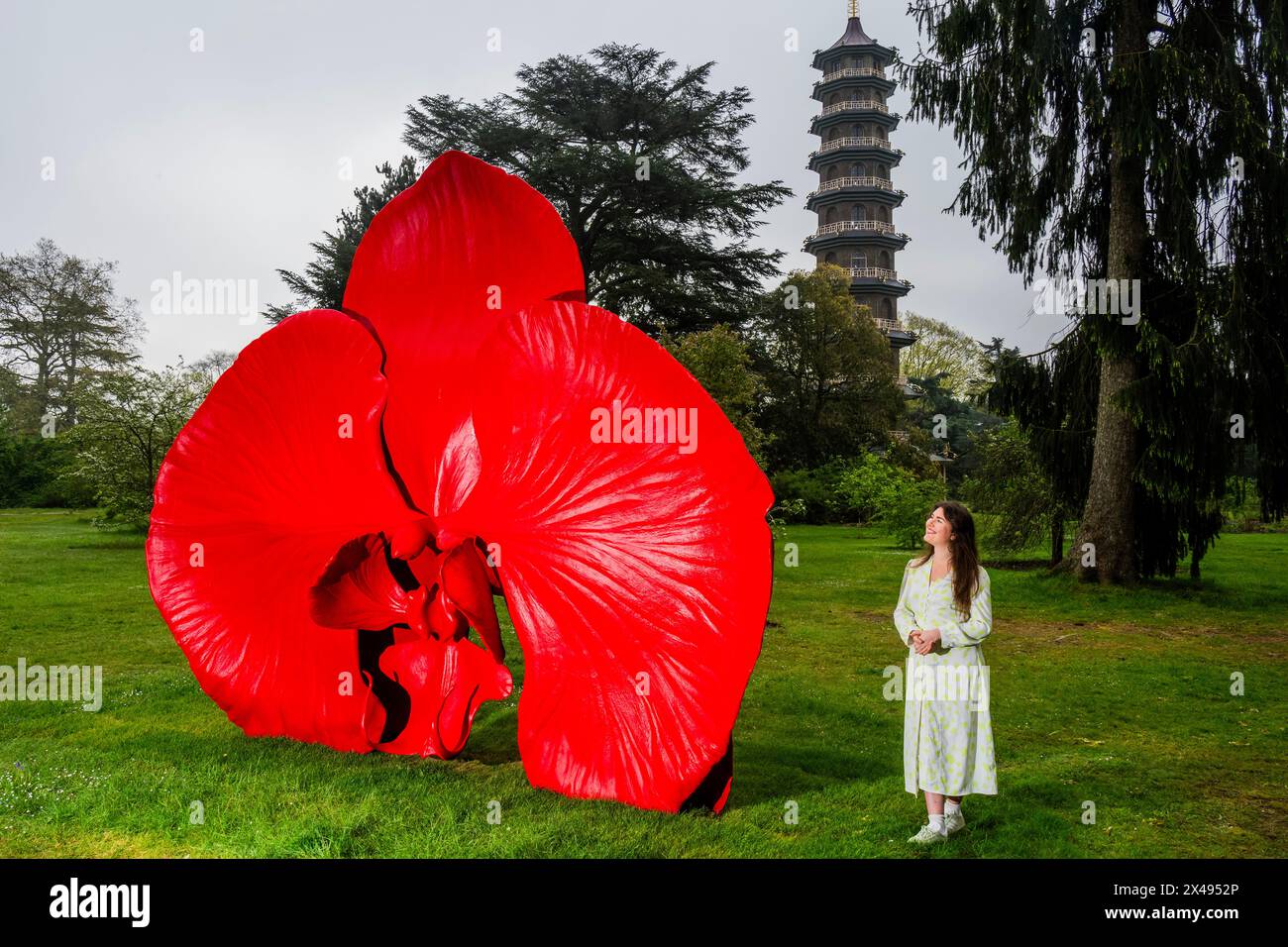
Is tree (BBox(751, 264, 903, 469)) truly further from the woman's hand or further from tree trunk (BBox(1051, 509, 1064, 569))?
the woman's hand

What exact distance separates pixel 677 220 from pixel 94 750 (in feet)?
68.2

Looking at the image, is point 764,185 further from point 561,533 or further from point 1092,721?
point 561,533

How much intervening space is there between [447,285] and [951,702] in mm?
2687

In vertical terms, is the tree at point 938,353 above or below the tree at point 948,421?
above

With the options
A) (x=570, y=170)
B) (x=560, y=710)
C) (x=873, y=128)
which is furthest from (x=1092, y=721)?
(x=873, y=128)

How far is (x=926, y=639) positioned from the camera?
12.0 feet

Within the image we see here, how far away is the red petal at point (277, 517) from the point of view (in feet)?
13.2

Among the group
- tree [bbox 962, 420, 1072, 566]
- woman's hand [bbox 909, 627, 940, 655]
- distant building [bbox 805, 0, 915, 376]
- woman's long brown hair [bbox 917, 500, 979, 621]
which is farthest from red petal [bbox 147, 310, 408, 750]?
distant building [bbox 805, 0, 915, 376]

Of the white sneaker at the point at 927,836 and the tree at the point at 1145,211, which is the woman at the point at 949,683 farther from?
the tree at the point at 1145,211

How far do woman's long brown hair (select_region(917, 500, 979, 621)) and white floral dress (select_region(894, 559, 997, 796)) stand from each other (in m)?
0.03

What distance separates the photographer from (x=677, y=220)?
23.6m

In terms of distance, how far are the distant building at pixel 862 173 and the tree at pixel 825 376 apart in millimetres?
9052

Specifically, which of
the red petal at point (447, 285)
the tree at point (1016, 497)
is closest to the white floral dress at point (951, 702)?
the red petal at point (447, 285)

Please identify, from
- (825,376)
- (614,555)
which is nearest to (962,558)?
(614,555)
